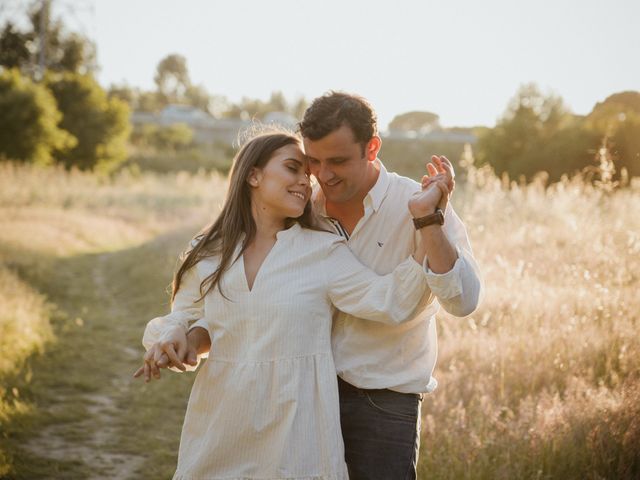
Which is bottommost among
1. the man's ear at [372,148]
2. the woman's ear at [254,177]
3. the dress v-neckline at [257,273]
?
the dress v-neckline at [257,273]

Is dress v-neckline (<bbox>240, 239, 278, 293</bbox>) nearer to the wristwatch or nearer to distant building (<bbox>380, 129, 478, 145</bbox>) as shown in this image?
the wristwatch

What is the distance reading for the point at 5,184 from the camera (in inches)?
814

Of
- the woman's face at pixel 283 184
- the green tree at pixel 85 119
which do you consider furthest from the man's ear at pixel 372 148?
the green tree at pixel 85 119

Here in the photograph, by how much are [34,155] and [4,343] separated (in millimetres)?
Result: 21829

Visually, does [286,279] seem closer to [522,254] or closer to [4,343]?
[522,254]

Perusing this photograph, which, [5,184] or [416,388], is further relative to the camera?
[5,184]

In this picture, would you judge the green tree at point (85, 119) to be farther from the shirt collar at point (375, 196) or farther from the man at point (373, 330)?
the man at point (373, 330)

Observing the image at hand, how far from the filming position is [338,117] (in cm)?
315

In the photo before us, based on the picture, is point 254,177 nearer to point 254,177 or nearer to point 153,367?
point 254,177

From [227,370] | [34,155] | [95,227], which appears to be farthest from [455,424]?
[34,155]

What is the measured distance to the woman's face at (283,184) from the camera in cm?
305

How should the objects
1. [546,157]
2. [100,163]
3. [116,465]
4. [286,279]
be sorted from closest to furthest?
[286,279] → [116,465] → [546,157] → [100,163]

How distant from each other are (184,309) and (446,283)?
3.97 ft

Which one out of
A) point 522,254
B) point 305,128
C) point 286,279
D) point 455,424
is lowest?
point 455,424
